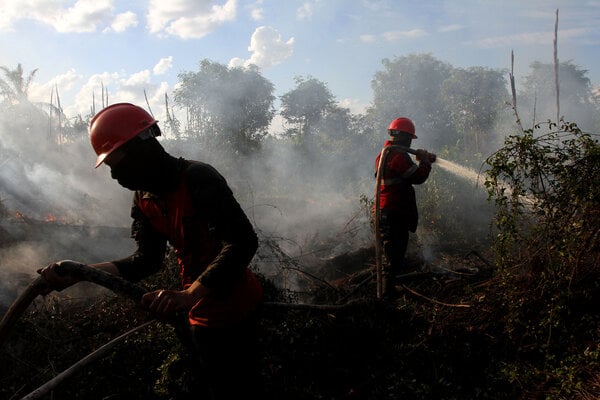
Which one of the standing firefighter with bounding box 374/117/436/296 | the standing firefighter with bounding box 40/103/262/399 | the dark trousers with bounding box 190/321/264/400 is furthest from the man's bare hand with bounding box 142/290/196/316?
the standing firefighter with bounding box 374/117/436/296

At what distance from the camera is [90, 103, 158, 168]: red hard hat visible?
1907mm

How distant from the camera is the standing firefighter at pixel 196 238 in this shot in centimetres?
186

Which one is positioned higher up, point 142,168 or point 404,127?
point 142,168

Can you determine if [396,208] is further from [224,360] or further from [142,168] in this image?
[142,168]

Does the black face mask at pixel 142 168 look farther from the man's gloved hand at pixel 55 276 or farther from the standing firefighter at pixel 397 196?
the standing firefighter at pixel 397 196

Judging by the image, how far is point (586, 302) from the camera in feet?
9.89

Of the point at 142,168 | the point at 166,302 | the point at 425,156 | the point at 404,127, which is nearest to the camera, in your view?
the point at 166,302

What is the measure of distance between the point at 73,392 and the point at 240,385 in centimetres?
197

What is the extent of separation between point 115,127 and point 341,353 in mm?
2686

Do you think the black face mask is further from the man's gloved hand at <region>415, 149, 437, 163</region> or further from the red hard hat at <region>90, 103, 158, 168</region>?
the man's gloved hand at <region>415, 149, 437, 163</region>

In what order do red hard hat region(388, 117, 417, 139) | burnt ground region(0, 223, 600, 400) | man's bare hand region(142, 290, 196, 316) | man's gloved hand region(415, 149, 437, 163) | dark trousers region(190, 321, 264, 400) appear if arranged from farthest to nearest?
1. red hard hat region(388, 117, 417, 139)
2. man's gloved hand region(415, 149, 437, 163)
3. burnt ground region(0, 223, 600, 400)
4. dark trousers region(190, 321, 264, 400)
5. man's bare hand region(142, 290, 196, 316)

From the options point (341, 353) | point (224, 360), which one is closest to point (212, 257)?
point (224, 360)

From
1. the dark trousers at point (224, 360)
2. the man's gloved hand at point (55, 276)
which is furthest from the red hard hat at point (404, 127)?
the man's gloved hand at point (55, 276)

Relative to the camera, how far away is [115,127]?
192cm
